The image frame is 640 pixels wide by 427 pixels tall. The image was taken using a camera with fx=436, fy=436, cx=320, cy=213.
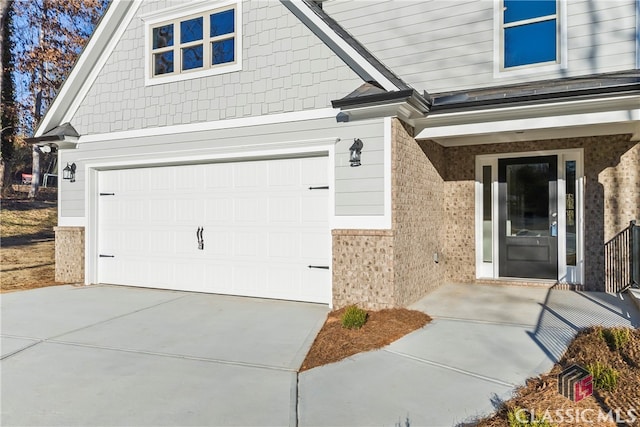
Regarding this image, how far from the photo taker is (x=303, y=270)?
7199 millimetres

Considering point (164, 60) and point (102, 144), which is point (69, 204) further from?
point (164, 60)

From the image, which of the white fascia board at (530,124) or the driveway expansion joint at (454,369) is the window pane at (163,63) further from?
the driveway expansion joint at (454,369)

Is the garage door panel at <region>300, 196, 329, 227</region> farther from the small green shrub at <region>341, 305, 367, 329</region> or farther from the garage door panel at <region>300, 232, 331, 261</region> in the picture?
the small green shrub at <region>341, 305, 367, 329</region>

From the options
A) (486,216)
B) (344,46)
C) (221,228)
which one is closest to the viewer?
(344,46)

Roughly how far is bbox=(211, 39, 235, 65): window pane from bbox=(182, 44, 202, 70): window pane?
32 centimetres

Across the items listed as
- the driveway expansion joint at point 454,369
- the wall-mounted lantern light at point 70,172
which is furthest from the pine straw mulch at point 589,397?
the wall-mounted lantern light at point 70,172

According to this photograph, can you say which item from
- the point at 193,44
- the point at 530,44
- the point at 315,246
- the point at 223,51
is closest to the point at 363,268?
the point at 315,246

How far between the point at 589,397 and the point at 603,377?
0.27 m

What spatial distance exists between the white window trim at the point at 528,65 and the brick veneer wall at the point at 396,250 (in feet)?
6.17

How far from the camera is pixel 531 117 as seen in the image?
6.41m

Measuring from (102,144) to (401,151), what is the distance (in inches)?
244

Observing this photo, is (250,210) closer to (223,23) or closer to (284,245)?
(284,245)

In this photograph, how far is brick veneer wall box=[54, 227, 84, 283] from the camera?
906 cm

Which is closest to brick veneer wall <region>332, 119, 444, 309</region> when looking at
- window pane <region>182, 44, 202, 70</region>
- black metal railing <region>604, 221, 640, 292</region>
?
black metal railing <region>604, 221, 640, 292</region>
